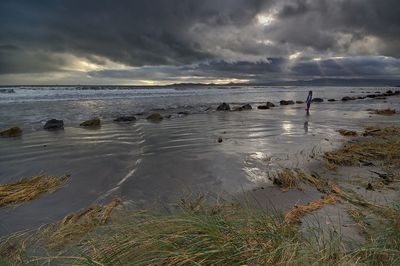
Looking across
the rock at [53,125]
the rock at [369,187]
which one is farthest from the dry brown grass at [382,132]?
the rock at [53,125]

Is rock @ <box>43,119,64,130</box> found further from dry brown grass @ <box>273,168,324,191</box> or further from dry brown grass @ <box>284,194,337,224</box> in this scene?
dry brown grass @ <box>284,194,337,224</box>

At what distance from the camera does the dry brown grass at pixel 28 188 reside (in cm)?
525

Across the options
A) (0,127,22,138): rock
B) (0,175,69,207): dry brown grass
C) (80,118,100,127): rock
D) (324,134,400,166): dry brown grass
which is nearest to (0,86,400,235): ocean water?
(0,175,69,207): dry brown grass

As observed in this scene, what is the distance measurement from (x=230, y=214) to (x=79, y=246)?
174 centimetres

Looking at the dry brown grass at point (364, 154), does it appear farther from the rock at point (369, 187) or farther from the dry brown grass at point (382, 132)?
the dry brown grass at point (382, 132)

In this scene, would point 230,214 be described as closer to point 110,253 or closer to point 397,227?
point 110,253

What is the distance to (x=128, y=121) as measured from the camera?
1571 centimetres

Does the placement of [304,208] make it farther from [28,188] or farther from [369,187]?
[28,188]

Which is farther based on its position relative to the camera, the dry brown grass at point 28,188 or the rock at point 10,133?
the rock at point 10,133

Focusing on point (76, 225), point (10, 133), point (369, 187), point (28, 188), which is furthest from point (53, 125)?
point (369, 187)

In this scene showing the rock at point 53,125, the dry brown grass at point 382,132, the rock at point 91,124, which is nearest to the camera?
the dry brown grass at point 382,132

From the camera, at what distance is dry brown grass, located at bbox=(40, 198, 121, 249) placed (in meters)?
3.74

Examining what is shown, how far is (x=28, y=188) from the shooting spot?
18.4 ft

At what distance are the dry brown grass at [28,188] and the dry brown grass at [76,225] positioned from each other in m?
1.42
